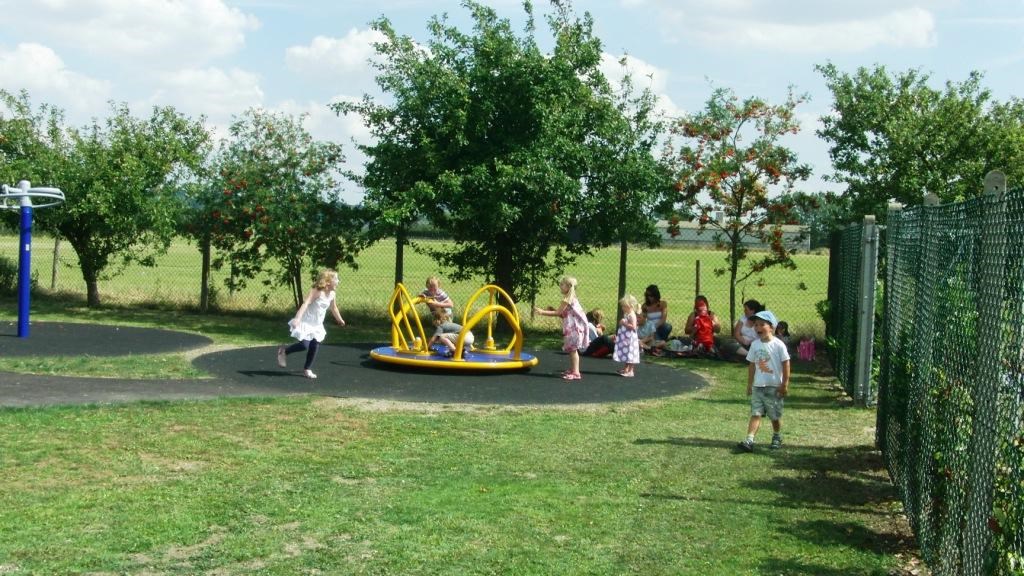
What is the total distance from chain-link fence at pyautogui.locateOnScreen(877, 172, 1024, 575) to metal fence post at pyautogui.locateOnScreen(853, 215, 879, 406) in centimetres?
376

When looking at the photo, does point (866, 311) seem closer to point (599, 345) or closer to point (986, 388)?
point (599, 345)

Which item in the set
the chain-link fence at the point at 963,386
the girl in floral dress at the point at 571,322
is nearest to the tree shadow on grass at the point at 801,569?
the chain-link fence at the point at 963,386

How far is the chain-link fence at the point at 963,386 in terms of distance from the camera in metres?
4.31

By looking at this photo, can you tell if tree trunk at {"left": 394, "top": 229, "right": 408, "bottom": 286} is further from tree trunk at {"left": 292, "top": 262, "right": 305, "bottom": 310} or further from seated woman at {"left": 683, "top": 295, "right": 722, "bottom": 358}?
seated woman at {"left": 683, "top": 295, "right": 722, "bottom": 358}

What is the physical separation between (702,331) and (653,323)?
0.80 metres

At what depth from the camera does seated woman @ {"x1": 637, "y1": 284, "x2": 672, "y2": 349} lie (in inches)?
667

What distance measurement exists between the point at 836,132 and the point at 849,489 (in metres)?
11.4

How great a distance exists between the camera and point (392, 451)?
28.5ft

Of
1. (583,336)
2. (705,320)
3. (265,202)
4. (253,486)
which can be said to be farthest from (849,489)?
(265,202)

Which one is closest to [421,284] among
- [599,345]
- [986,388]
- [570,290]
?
[599,345]

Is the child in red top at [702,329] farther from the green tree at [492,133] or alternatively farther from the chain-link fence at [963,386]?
the chain-link fence at [963,386]

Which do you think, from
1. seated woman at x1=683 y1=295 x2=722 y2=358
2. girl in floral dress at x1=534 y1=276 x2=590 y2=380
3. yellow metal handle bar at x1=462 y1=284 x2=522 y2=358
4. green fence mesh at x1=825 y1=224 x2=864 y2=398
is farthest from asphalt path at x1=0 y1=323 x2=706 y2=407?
green fence mesh at x1=825 y1=224 x2=864 y2=398

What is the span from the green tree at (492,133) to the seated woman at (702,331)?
100.0 inches

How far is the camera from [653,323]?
1716 cm
